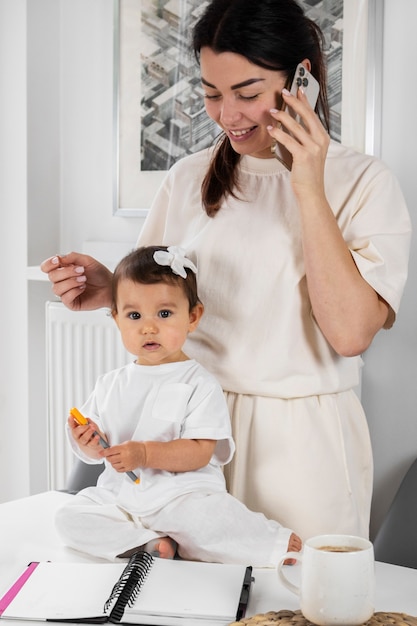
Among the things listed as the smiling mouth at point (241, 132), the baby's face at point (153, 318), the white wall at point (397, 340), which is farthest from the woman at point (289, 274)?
the white wall at point (397, 340)

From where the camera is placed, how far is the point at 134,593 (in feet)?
3.37

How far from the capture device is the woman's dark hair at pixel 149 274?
4.20 ft

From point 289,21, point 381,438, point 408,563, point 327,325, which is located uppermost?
point 289,21

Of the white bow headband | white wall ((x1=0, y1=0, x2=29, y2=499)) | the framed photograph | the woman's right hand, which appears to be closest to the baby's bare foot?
the white bow headband

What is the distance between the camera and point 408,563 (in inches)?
73.0

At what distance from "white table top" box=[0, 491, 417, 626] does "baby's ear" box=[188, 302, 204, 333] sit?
0.37 metres

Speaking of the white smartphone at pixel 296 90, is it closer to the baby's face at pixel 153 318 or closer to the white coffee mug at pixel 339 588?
the baby's face at pixel 153 318

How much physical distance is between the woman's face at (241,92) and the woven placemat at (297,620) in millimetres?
714

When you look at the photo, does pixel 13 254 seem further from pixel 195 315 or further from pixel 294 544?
pixel 294 544

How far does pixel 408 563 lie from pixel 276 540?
2.53 ft

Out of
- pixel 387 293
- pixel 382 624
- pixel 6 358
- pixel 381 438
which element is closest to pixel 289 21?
pixel 387 293

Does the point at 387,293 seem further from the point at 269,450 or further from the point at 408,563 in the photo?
the point at 408,563

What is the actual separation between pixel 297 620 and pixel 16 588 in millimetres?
350

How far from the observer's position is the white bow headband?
1.27m
